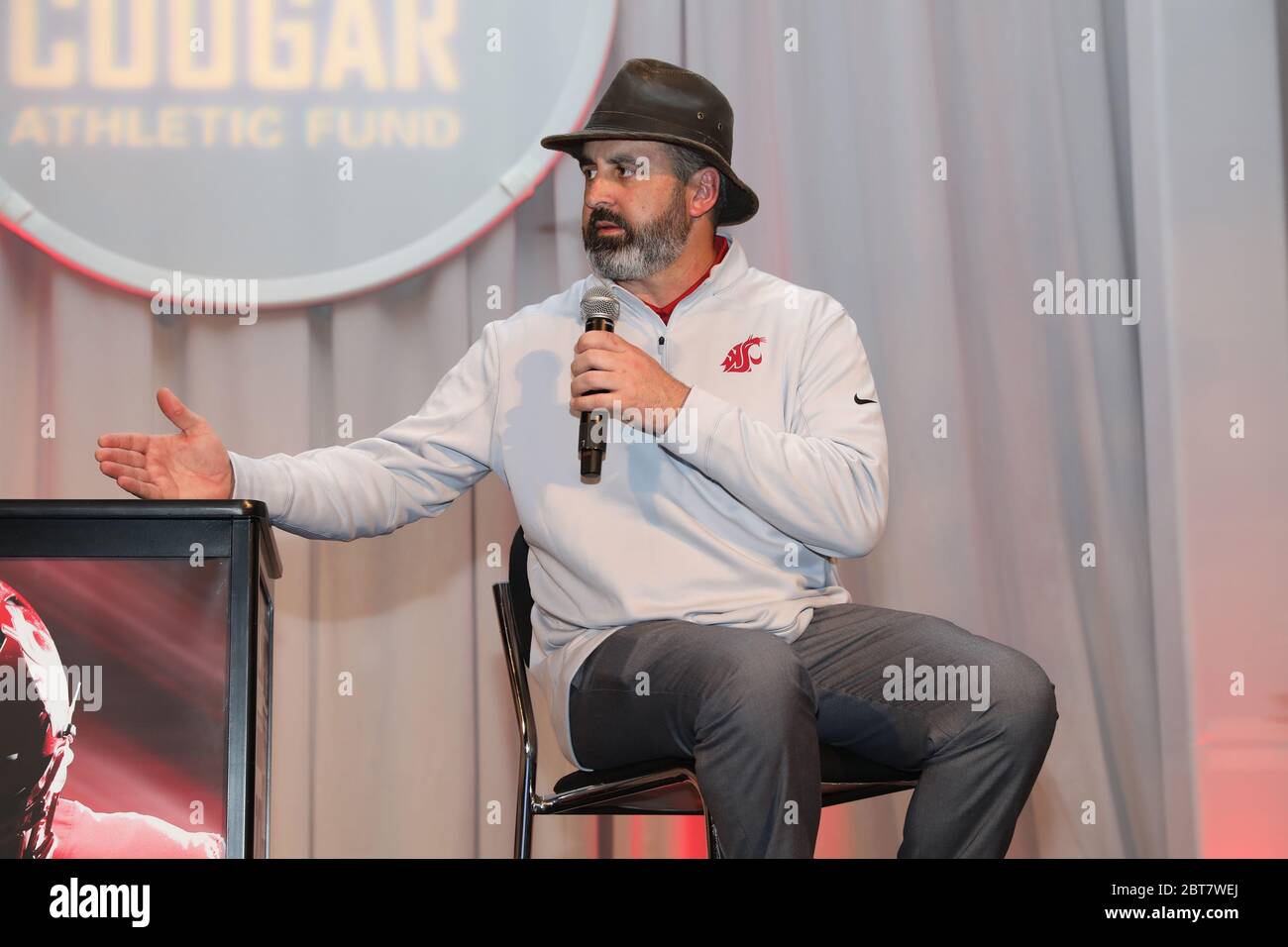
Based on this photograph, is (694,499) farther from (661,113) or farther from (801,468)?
(661,113)

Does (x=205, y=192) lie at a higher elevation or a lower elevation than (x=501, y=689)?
higher

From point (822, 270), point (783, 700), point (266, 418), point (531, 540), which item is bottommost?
point (783, 700)

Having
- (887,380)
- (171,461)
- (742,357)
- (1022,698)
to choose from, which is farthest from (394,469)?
(887,380)

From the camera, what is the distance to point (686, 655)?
1645 mm

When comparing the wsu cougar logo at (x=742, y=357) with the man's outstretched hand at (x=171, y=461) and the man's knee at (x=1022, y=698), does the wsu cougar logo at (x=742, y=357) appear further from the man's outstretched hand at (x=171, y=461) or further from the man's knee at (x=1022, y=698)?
the man's outstretched hand at (x=171, y=461)

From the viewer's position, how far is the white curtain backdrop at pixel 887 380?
2.59 meters

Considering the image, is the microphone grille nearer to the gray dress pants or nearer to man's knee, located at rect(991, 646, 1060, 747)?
the gray dress pants

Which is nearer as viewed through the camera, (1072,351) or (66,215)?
(66,215)

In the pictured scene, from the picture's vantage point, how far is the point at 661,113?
207 cm

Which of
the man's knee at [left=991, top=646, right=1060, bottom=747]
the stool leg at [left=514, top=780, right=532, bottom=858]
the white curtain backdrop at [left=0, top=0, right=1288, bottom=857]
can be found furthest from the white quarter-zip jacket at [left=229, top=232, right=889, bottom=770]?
the white curtain backdrop at [left=0, top=0, right=1288, bottom=857]
